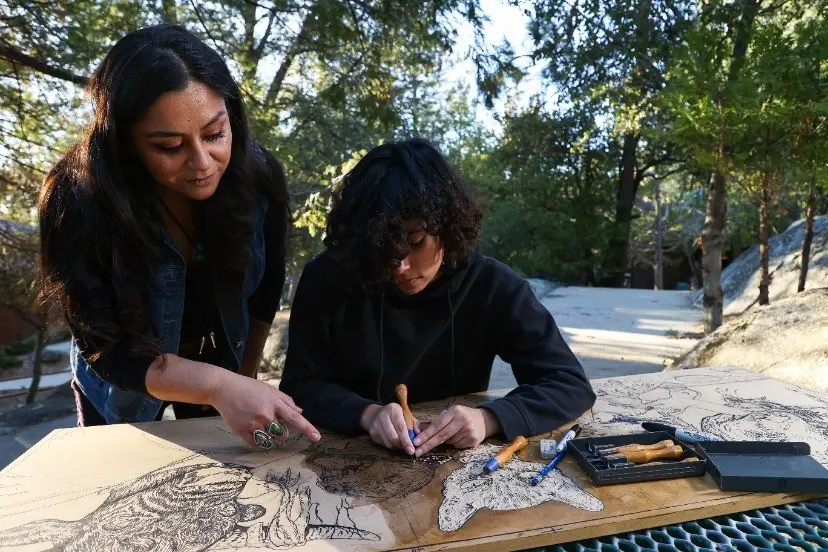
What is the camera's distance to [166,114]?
134 centimetres

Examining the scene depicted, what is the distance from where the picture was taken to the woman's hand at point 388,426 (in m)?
1.35

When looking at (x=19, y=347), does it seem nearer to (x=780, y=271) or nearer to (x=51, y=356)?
(x=51, y=356)

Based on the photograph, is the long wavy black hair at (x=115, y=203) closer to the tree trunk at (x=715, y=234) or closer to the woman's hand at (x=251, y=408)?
the woman's hand at (x=251, y=408)

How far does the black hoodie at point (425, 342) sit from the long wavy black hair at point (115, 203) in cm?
38

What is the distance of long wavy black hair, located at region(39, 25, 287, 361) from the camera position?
53.4 inches

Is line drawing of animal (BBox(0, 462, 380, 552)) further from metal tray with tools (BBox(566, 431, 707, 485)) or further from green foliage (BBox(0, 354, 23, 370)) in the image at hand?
green foliage (BBox(0, 354, 23, 370))

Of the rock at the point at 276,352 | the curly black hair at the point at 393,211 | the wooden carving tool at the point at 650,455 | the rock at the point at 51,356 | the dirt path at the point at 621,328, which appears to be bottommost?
the rock at the point at 51,356

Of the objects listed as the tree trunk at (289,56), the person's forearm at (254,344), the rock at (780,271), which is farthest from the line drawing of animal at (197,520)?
the rock at (780,271)

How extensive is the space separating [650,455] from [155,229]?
122 cm

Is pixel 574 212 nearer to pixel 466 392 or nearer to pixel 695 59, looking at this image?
pixel 695 59

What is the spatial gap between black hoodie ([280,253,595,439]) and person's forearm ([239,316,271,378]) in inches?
14.0

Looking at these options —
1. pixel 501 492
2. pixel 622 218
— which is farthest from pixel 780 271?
pixel 501 492

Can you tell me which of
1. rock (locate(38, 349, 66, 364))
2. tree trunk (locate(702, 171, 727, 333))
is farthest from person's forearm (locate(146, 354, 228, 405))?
rock (locate(38, 349, 66, 364))

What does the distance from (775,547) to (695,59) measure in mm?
2934
